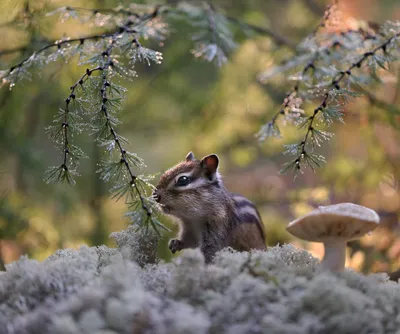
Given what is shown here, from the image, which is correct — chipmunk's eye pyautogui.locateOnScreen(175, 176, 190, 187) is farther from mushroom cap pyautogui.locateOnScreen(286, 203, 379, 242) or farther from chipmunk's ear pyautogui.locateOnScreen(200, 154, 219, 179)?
mushroom cap pyautogui.locateOnScreen(286, 203, 379, 242)

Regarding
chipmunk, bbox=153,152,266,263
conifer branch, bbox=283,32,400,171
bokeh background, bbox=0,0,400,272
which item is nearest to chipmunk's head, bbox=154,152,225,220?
chipmunk, bbox=153,152,266,263

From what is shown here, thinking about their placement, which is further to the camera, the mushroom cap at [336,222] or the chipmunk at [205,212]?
the chipmunk at [205,212]

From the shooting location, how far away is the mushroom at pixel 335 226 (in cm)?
123

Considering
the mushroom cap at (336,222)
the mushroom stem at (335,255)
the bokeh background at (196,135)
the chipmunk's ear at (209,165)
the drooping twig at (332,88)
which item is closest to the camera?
the mushroom cap at (336,222)

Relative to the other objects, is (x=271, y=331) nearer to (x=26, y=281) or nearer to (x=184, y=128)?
(x=26, y=281)

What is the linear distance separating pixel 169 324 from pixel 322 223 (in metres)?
0.51

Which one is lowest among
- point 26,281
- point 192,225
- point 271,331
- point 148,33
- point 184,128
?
point 271,331

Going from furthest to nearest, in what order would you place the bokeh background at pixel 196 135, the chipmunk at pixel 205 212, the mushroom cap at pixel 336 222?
the bokeh background at pixel 196 135, the chipmunk at pixel 205 212, the mushroom cap at pixel 336 222

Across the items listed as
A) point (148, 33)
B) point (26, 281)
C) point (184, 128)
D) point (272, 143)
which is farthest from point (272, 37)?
point (26, 281)

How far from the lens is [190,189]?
1.83m

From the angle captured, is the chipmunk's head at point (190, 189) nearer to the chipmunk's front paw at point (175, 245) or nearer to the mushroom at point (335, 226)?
the chipmunk's front paw at point (175, 245)

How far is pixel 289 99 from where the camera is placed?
5.31 feet

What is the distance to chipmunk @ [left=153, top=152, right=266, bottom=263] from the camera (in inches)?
70.3

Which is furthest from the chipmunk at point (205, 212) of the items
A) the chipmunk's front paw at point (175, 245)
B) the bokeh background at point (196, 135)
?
the bokeh background at point (196, 135)
